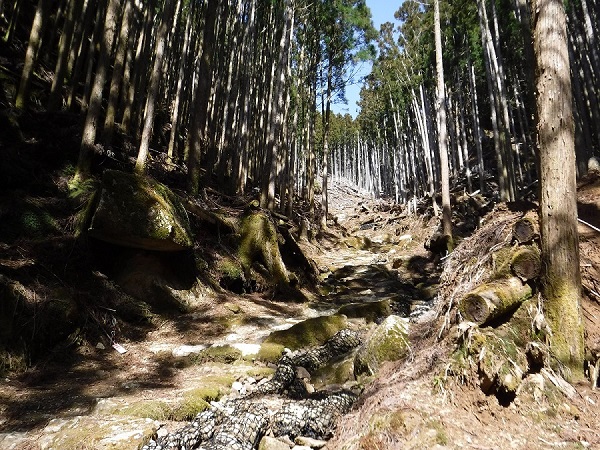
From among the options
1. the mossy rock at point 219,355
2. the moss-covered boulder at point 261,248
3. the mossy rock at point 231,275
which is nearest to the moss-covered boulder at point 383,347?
the mossy rock at point 219,355

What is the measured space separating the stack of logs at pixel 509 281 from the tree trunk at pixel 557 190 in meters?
0.24

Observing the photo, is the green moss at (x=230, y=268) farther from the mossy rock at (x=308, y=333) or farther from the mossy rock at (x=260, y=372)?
the mossy rock at (x=260, y=372)

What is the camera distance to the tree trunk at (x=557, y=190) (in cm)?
305

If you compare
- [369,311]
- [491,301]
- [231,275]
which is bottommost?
[369,311]

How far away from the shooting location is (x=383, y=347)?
429cm

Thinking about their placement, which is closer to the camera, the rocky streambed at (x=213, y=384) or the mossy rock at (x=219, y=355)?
the rocky streambed at (x=213, y=384)

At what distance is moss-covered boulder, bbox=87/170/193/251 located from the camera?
6023 millimetres

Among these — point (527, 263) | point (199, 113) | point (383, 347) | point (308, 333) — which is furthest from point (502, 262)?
point (199, 113)

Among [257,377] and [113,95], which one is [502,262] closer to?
[257,377]

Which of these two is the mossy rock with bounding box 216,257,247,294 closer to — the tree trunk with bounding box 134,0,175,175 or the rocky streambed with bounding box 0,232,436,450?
the rocky streambed with bounding box 0,232,436,450

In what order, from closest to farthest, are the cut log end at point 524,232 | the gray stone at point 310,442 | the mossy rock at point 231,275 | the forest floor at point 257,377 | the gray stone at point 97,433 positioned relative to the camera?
the forest floor at point 257,377, the gray stone at point 97,433, the gray stone at point 310,442, the cut log end at point 524,232, the mossy rock at point 231,275

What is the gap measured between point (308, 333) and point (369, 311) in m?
1.72

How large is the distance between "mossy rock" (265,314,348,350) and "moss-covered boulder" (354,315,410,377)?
1.47m

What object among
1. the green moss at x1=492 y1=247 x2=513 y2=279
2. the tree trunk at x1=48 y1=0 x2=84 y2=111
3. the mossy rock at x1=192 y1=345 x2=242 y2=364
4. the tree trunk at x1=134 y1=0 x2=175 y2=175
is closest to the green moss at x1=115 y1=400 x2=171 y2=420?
the mossy rock at x1=192 y1=345 x2=242 y2=364
